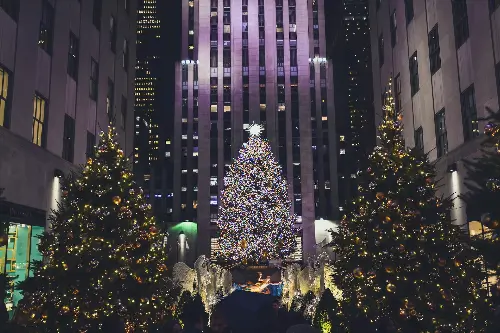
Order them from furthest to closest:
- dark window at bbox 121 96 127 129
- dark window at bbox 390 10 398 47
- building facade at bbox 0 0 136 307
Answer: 1. dark window at bbox 121 96 127 129
2. dark window at bbox 390 10 398 47
3. building facade at bbox 0 0 136 307

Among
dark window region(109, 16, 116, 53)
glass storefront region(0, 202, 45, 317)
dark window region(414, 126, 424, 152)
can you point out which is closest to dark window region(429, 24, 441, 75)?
dark window region(414, 126, 424, 152)

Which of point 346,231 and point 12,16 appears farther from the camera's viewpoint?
point 12,16

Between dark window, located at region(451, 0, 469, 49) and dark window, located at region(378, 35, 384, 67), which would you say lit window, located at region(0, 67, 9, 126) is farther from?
dark window, located at region(378, 35, 384, 67)

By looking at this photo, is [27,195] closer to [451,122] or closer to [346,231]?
[346,231]

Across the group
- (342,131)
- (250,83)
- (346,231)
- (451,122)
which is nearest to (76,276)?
(346,231)

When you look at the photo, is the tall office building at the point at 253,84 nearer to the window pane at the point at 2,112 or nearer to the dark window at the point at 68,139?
the dark window at the point at 68,139

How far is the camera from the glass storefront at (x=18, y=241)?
16.5 metres

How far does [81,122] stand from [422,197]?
57.4 feet

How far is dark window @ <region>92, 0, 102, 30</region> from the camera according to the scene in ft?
85.7

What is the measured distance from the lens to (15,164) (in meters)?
17.0

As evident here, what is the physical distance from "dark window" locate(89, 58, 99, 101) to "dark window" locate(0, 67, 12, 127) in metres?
8.70

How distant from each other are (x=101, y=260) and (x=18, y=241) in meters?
7.53

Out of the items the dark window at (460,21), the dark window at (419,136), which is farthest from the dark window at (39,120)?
the dark window at (419,136)

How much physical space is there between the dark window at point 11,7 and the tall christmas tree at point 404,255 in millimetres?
13427
